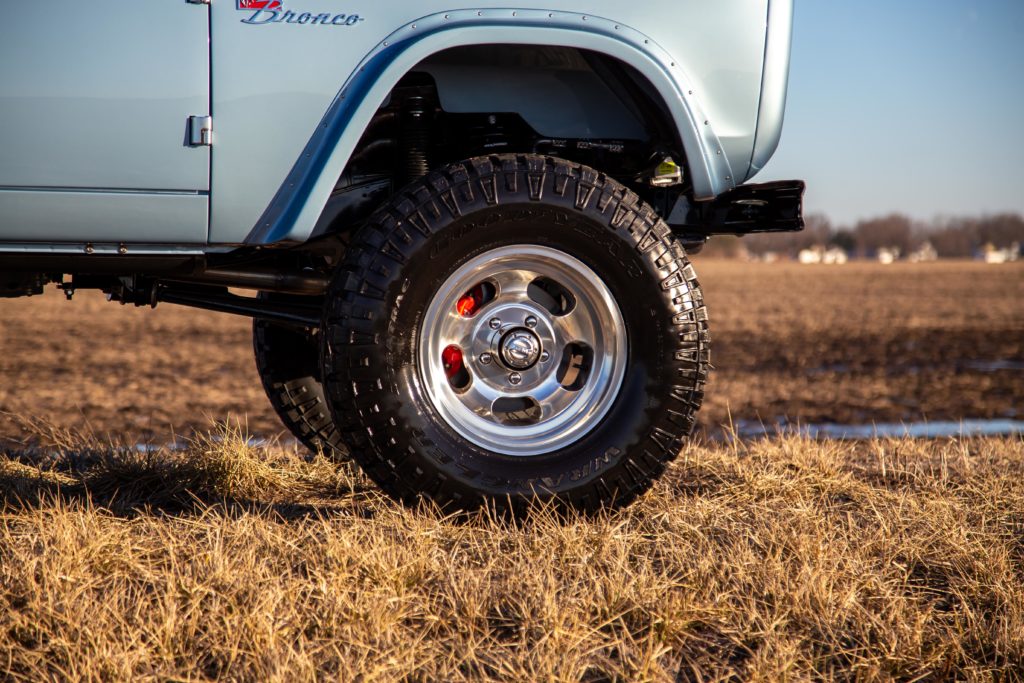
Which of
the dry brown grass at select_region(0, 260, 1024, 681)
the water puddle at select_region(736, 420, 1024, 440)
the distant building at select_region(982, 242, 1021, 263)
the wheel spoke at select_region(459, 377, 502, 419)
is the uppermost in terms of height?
the wheel spoke at select_region(459, 377, 502, 419)

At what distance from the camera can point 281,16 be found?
321cm

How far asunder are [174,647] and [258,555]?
525 mm

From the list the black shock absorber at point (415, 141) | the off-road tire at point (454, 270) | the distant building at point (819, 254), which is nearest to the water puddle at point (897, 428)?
the off-road tire at point (454, 270)

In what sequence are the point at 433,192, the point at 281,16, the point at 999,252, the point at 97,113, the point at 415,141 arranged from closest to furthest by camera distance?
the point at 97,113 < the point at 281,16 < the point at 433,192 < the point at 415,141 < the point at 999,252

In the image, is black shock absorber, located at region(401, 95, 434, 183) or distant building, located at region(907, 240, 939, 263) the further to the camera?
distant building, located at region(907, 240, 939, 263)

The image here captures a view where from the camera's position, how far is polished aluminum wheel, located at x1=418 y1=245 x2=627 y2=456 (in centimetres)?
343

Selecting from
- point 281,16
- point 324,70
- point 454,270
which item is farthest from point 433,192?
point 281,16

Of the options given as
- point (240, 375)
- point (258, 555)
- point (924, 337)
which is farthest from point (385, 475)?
point (924, 337)

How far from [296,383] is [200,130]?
5.60 feet

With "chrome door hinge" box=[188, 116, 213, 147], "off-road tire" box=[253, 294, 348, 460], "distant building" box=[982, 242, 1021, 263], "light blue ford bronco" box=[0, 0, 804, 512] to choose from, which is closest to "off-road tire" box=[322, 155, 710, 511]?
"light blue ford bronco" box=[0, 0, 804, 512]

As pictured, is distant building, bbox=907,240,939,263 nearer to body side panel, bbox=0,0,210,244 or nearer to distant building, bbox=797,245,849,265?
distant building, bbox=797,245,849,265

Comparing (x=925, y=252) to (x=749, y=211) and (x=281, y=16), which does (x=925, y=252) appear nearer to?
(x=749, y=211)

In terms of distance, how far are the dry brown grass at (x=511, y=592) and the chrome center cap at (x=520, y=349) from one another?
0.58 metres

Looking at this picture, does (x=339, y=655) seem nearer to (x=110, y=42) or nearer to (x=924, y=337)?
(x=110, y=42)
